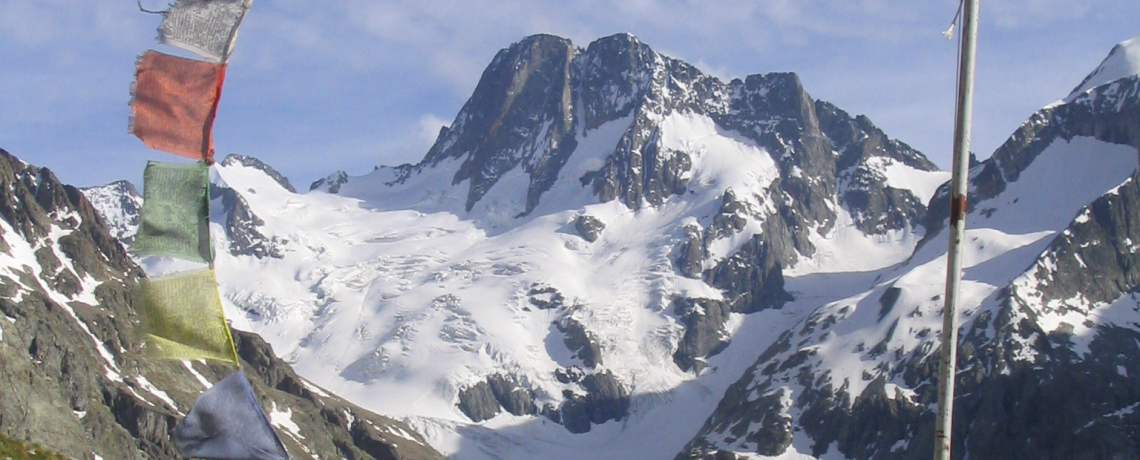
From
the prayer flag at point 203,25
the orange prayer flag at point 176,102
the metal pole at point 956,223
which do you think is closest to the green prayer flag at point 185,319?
the orange prayer flag at point 176,102

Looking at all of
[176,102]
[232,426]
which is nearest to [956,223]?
[232,426]

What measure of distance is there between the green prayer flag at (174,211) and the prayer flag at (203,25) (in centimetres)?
174

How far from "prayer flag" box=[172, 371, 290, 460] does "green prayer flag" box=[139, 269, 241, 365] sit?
63 cm

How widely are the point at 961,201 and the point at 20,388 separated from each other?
528 ft

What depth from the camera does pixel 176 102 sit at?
66.7 ft

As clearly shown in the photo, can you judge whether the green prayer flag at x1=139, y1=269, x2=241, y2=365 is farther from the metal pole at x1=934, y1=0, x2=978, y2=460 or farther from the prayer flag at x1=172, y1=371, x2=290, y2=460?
the metal pole at x1=934, y1=0, x2=978, y2=460

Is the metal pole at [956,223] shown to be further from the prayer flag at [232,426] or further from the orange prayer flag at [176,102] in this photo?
the orange prayer flag at [176,102]

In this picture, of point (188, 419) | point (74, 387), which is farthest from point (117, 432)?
point (188, 419)

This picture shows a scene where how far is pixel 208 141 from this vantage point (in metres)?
20.3

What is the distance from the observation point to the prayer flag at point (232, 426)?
2059 cm

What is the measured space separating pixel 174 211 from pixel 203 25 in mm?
2752

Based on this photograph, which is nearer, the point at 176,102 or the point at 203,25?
the point at 203,25

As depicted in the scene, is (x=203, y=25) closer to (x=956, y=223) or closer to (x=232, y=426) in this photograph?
(x=232, y=426)

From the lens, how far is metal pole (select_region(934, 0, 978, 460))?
17.3 meters
